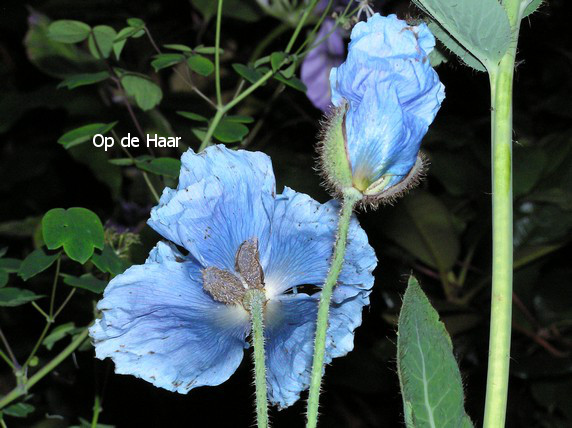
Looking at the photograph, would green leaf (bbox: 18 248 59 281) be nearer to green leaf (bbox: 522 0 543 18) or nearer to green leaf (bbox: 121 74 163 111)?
green leaf (bbox: 121 74 163 111)

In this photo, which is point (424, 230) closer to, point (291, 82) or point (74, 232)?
point (291, 82)

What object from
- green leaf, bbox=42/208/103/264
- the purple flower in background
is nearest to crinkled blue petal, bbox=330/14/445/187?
green leaf, bbox=42/208/103/264

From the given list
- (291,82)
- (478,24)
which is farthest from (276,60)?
(478,24)

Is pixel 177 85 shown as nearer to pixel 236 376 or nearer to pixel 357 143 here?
pixel 236 376

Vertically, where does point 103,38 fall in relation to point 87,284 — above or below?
above

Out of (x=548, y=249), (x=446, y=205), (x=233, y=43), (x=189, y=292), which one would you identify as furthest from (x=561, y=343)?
(x=189, y=292)
